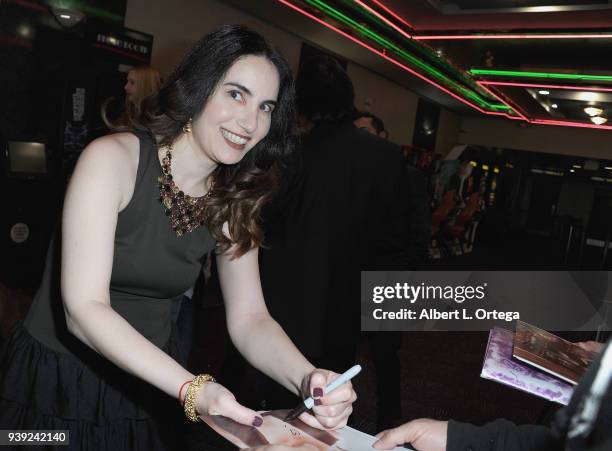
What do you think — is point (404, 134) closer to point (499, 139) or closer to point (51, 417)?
point (499, 139)

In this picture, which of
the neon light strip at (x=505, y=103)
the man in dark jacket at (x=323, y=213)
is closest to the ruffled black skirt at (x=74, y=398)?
the man in dark jacket at (x=323, y=213)

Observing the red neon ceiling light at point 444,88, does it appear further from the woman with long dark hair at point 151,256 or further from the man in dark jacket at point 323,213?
the woman with long dark hair at point 151,256

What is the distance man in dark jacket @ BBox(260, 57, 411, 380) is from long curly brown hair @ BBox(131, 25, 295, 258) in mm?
461

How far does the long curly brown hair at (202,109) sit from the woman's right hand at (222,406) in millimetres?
493

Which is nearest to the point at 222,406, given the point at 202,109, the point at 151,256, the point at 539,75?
the point at 151,256

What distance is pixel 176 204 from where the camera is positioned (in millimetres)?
→ 1296

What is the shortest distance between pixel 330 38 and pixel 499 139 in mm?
7718

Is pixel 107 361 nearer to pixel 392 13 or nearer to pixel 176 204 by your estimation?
pixel 176 204

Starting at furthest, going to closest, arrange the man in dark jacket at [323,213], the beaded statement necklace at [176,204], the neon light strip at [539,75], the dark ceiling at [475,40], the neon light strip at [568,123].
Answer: the neon light strip at [568,123] → the neon light strip at [539,75] → the dark ceiling at [475,40] → the man in dark jacket at [323,213] → the beaded statement necklace at [176,204]

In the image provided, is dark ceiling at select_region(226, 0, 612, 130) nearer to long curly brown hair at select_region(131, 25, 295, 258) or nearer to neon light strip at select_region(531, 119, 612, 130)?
neon light strip at select_region(531, 119, 612, 130)

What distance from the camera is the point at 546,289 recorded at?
6.29m

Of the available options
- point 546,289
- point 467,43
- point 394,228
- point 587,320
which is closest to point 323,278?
point 394,228

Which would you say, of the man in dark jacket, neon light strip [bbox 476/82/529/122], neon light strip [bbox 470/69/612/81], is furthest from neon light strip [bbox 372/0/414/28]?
the man in dark jacket

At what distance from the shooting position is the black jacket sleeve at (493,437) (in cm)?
105
